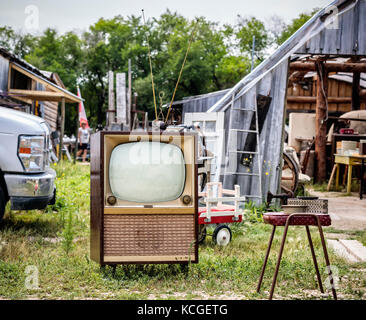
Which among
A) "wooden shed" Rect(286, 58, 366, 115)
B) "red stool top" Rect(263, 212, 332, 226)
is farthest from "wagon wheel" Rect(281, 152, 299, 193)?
"wooden shed" Rect(286, 58, 366, 115)

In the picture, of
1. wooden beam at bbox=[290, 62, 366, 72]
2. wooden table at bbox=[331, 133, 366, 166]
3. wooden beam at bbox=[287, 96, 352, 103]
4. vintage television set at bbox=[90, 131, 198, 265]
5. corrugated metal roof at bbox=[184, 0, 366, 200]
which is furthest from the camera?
wooden beam at bbox=[287, 96, 352, 103]

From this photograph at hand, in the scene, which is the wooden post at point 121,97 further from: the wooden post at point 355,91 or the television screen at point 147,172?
the television screen at point 147,172

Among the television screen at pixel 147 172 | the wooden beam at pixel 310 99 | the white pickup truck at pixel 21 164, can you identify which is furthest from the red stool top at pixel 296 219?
the wooden beam at pixel 310 99

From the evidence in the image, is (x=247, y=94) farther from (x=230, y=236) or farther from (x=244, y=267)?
(x=244, y=267)

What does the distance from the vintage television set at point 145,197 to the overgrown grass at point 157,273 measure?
0.27 meters

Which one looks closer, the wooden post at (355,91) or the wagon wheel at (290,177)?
the wagon wheel at (290,177)

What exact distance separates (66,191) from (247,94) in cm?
399

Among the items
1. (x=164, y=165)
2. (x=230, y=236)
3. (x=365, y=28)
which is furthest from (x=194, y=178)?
(x=365, y=28)

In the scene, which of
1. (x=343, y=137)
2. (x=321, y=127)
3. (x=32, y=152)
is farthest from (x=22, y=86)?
(x=32, y=152)

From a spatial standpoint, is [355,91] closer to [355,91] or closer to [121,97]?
[355,91]

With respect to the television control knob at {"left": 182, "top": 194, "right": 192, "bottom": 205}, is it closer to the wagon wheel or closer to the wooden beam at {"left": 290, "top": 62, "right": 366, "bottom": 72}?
the wagon wheel

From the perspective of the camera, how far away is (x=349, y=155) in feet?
40.6

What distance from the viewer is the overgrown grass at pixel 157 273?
14.3 ft

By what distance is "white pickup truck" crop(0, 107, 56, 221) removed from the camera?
19.7 feet
